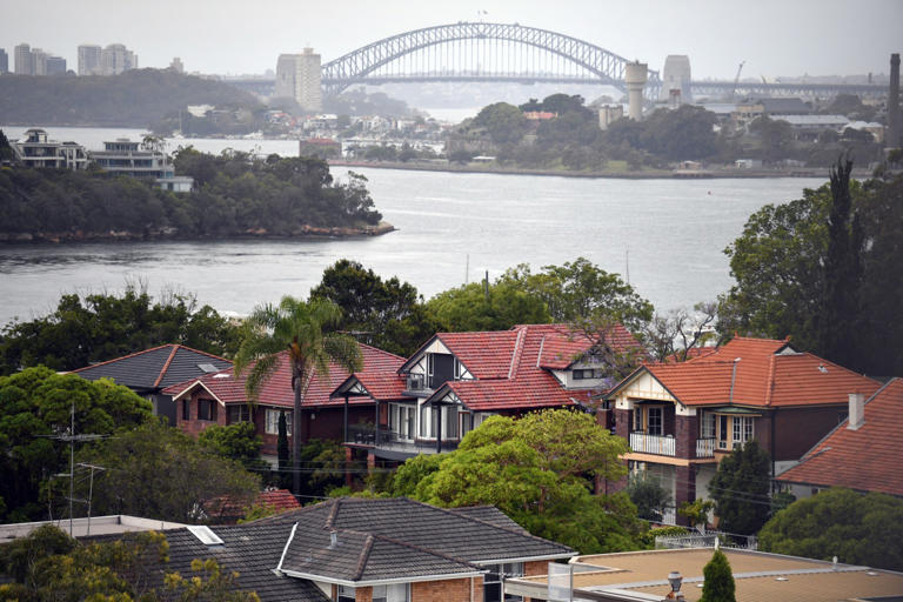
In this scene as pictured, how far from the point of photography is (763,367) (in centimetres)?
1611

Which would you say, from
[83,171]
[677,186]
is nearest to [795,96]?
[677,186]

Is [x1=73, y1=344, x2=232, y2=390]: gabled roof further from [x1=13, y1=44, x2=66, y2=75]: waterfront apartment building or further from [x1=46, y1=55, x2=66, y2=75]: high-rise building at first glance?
[x1=46, y1=55, x2=66, y2=75]: high-rise building

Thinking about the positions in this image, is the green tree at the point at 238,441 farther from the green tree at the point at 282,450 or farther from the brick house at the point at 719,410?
the brick house at the point at 719,410

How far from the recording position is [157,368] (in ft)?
69.6

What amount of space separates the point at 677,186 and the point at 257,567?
90659 millimetres

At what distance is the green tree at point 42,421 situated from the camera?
15.2 meters

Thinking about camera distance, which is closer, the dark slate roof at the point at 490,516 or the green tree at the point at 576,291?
the dark slate roof at the point at 490,516

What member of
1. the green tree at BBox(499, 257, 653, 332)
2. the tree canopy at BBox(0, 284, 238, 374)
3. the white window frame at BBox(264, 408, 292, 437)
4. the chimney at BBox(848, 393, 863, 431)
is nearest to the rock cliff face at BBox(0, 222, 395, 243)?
the tree canopy at BBox(0, 284, 238, 374)

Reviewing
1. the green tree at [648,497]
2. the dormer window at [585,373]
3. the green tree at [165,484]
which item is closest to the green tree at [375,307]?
the dormer window at [585,373]

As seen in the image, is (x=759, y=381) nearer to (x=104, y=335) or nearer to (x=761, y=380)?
(x=761, y=380)

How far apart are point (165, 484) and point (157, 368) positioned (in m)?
7.86

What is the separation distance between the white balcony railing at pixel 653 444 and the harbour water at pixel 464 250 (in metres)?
23.6

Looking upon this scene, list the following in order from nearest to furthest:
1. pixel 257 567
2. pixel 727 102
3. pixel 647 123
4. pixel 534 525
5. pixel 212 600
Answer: pixel 212 600, pixel 257 567, pixel 534 525, pixel 647 123, pixel 727 102

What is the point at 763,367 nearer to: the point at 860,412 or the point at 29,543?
the point at 860,412
